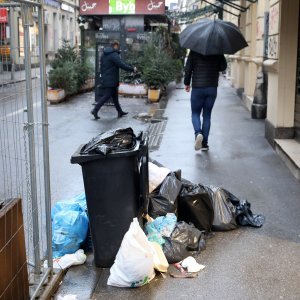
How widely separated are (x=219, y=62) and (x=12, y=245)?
240 inches

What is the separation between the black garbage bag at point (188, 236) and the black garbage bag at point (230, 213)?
39 centimetres

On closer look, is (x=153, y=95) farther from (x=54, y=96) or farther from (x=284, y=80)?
(x=284, y=80)

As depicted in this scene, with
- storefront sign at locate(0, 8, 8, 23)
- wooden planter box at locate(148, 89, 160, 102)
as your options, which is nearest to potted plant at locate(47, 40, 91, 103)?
wooden planter box at locate(148, 89, 160, 102)

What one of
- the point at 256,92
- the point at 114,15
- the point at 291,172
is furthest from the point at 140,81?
the point at 291,172

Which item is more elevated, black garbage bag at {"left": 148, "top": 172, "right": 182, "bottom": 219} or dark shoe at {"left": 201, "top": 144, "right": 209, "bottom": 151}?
black garbage bag at {"left": 148, "top": 172, "right": 182, "bottom": 219}

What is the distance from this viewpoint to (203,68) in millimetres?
8602

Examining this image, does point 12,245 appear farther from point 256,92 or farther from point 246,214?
point 256,92

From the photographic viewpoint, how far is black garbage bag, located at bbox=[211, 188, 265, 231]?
512 cm

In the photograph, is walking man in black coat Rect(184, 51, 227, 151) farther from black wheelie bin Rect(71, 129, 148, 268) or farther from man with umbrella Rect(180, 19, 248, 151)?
black wheelie bin Rect(71, 129, 148, 268)

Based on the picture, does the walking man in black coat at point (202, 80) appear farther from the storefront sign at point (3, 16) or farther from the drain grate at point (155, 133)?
the storefront sign at point (3, 16)

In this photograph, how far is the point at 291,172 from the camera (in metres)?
7.40

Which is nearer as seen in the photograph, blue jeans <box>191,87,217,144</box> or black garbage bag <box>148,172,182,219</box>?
black garbage bag <box>148,172,182,219</box>

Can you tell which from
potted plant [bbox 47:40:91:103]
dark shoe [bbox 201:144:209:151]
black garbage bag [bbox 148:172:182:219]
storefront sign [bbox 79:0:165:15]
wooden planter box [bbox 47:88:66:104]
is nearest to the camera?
black garbage bag [bbox 148:172:182:219]

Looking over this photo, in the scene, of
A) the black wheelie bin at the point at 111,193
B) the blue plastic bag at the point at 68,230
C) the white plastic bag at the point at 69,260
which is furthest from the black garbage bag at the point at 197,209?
the white plastic bag at the point at 69,260
